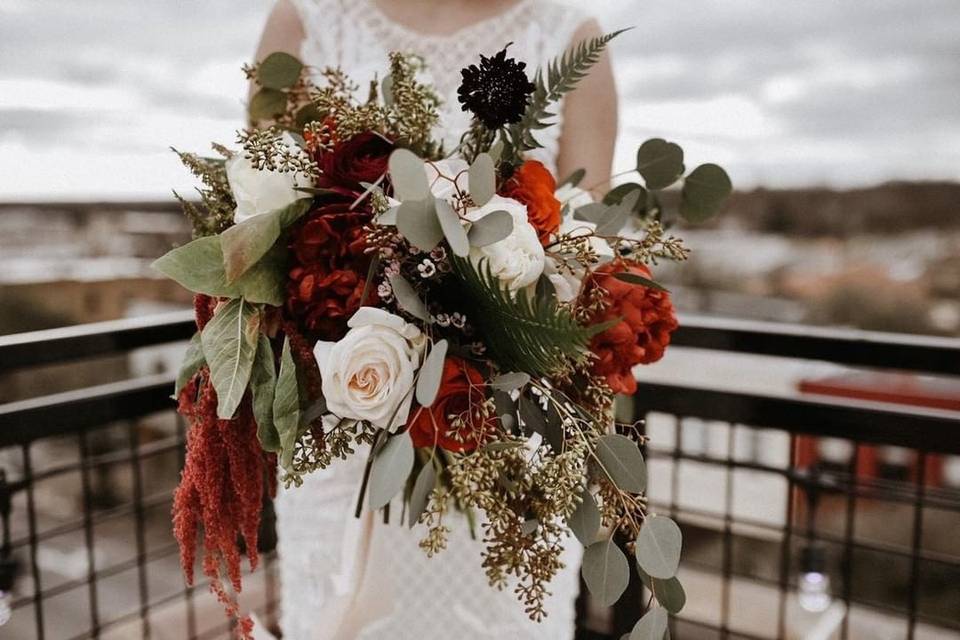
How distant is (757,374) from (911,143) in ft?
15.8

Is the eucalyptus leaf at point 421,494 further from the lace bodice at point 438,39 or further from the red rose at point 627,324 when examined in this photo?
the lace bodice at point 438,39

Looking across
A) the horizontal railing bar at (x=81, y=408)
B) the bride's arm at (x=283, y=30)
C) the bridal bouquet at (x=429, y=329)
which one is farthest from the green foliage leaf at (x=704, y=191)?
the horizontal railing bar at (x=81, y=408)

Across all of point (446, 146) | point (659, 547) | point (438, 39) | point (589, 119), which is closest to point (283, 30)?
point (438, 39)

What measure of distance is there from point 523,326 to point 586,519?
7.3 inches

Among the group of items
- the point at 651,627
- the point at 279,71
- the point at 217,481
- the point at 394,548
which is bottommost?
the point at 394,548

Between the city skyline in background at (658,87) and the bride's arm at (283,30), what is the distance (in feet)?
0.16

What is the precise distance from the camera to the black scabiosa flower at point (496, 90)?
650 mm

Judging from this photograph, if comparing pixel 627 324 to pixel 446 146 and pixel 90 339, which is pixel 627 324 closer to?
pixel 446 146

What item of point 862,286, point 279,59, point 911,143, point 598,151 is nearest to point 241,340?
point 279,59

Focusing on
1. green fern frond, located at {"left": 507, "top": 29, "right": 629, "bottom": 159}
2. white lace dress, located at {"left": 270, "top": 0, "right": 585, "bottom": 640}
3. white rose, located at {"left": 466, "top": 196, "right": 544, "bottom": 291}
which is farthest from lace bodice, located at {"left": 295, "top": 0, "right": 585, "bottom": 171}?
white rose, located at {"left": 466, "top": 196, "right": 544, "bottom": 291}

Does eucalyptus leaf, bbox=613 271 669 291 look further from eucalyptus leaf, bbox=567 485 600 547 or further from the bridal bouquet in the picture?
eucalyptus leaf, bbox=567 485 600 547

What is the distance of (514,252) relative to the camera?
61 centimetres

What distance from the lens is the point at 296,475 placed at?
2.02 ft

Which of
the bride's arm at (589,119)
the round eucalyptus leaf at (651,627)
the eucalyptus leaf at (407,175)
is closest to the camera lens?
the eucalyptus leaf at (407,175)
